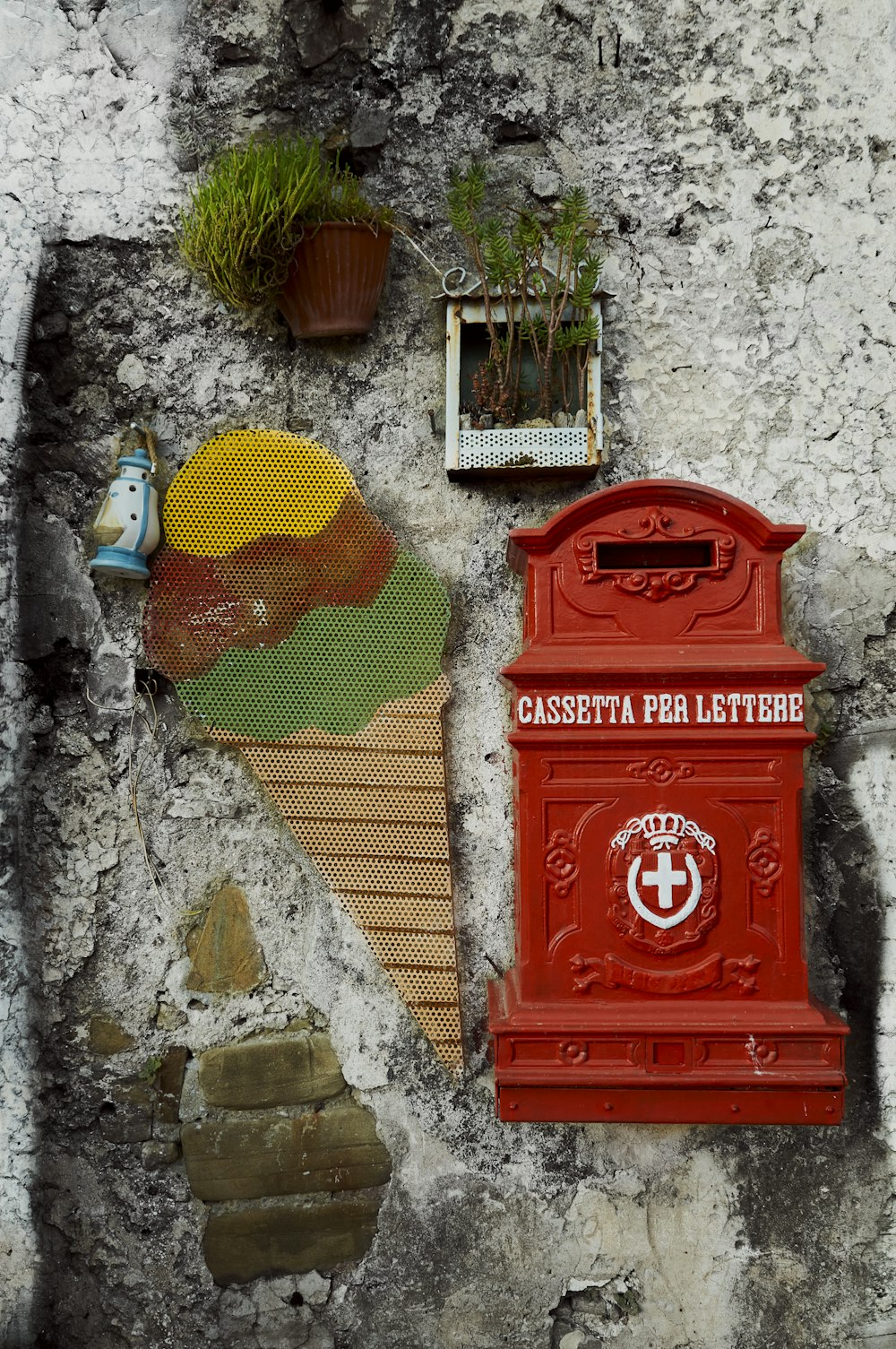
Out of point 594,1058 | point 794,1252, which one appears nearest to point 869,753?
point 594,1058

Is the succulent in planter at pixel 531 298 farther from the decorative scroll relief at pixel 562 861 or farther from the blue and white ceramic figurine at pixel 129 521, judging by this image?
the decorative scroll relief at pixel 562 861

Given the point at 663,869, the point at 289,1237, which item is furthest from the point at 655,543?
the point at 289,1237

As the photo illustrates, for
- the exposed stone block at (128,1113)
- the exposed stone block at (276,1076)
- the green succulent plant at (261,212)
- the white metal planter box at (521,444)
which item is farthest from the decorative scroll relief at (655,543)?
the exposed stone block at (128,1113)

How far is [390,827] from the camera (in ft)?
7.21

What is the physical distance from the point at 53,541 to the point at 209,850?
88cm

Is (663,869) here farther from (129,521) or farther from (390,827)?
(129,521)

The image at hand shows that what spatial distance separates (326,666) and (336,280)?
92 cm

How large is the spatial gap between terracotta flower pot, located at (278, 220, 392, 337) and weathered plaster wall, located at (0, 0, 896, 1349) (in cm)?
11

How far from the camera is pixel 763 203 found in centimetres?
230

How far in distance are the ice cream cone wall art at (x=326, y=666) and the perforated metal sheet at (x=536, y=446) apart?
1.03 feet

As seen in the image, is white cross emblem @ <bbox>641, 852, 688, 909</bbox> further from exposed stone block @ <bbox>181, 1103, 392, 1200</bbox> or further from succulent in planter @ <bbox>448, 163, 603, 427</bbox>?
succulent in planter @ <bbox>448, 163, 603, 427</bbox>

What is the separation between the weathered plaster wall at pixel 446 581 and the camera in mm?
2150

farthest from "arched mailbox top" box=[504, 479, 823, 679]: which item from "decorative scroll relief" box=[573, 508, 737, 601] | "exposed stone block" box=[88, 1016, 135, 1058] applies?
"exposed stone block" box=[88, 1016, 135, 1058]

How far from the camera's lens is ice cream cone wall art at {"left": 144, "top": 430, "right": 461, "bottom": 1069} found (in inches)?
86.4
